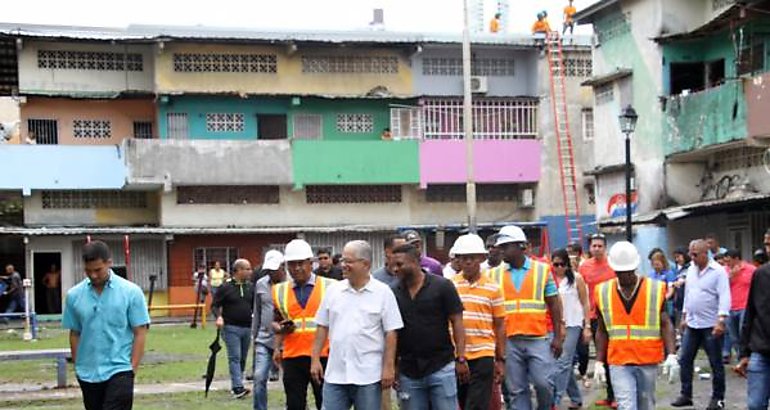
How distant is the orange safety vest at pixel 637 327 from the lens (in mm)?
9625

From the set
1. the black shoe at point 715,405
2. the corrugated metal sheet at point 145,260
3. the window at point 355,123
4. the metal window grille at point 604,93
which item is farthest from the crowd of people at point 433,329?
the window at point 355,123

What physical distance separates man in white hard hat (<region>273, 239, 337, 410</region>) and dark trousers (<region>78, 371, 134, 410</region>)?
2056mm

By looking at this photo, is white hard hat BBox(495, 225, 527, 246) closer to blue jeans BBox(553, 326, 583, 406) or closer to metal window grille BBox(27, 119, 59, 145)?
blue jeans BBox(553, 326, 583, 406)

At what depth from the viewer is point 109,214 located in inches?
1576

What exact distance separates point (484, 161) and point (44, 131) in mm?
14672

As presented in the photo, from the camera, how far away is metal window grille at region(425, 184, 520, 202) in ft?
138

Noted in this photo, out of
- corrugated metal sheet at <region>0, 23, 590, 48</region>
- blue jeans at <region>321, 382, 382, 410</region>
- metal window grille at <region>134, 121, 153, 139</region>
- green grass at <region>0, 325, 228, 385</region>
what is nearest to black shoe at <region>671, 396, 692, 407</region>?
blue jeans at <region>321, 382, 382, 410</region>

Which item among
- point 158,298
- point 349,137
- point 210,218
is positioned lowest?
point 158,298

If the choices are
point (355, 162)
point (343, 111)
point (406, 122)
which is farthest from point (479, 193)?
point (343, 111)

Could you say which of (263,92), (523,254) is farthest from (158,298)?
(523,254)

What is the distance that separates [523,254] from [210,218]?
29.8m

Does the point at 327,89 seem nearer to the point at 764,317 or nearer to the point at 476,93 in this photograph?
the point at 476,93

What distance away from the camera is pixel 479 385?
382 inches

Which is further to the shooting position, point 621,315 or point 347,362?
point 621,315
